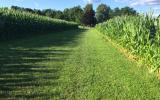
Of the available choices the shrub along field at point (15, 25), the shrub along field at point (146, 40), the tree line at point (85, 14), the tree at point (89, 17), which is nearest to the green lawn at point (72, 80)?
the shrub along field at point (146, 40)

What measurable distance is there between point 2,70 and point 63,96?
11.6 ft

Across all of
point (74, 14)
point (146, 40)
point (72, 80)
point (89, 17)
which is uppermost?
point (146, 40)

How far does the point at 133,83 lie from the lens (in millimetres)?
11133

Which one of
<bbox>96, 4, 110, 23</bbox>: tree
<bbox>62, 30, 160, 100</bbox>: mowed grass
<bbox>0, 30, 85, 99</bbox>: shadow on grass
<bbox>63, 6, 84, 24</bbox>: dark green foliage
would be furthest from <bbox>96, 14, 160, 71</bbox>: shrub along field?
<bbox>96, 4, 110, 23</bbox>: tree

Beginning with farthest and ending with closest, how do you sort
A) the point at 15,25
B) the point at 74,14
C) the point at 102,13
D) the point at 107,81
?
the point at 102,13 < the point at 74,14 < the point at 15,25 < the point at 107,81

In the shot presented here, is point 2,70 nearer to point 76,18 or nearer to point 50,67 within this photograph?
point 50,67

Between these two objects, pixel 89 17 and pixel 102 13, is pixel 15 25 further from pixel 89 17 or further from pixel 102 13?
pixel 102 13

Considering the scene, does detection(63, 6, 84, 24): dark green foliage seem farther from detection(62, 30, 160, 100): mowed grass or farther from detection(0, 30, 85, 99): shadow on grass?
detection(0, 30, 85, 99): shadow on grass

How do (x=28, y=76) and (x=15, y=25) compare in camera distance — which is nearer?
(x=28, y=76)

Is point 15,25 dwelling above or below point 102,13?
above

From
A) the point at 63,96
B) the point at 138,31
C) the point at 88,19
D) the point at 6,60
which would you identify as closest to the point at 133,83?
the point at 63,96

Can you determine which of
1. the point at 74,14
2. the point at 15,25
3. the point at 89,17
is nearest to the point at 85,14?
the point at 89,17

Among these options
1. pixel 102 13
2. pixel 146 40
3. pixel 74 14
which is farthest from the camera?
pixel 102 13

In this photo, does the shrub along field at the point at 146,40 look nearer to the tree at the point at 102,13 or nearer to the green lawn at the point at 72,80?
the green lawn at the point at 72,80
